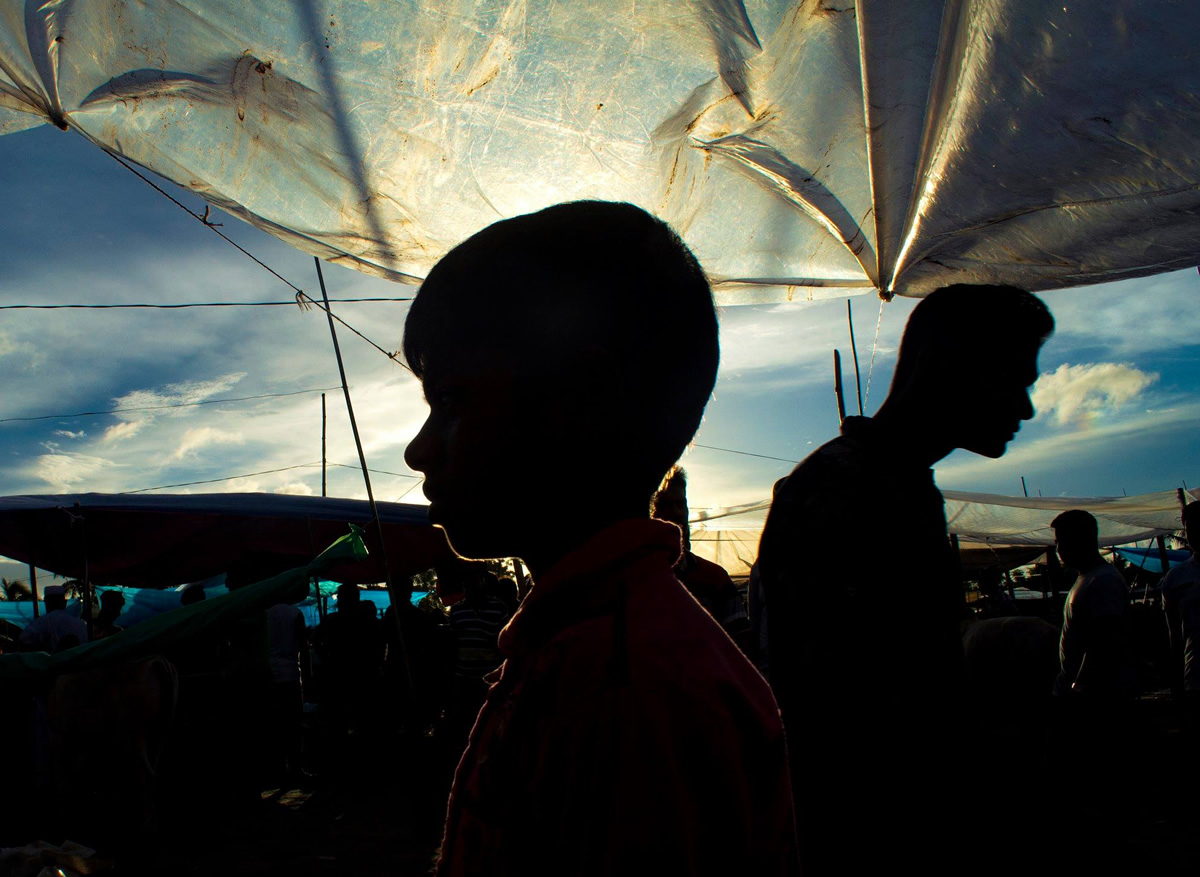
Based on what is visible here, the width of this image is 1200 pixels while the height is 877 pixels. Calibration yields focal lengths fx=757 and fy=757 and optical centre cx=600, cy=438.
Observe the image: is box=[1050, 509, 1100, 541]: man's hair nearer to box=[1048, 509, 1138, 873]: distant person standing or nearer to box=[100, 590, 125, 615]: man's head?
box=[1048, 509, 1138, 873]: distant person standing

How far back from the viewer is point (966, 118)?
206cm

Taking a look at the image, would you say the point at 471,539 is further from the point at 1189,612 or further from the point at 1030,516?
the point at 1030,516

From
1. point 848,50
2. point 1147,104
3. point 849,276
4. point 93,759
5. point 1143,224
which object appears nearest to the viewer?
point 1147,104

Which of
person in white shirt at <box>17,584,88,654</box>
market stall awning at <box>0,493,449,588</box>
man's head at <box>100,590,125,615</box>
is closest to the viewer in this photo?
person in white shirt at <box>17,584,88,654</box>

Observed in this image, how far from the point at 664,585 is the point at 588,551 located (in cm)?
8

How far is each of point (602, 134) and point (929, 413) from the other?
125 cm

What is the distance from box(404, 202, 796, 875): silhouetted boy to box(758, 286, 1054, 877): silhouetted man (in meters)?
0.61

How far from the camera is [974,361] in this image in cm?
172

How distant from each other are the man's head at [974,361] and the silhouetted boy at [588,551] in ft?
3.27

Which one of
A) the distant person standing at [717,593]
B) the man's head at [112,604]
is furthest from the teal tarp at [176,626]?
the man's head at [112,604]

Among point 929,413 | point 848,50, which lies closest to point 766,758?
point 929,413

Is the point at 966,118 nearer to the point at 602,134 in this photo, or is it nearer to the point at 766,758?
the point at 602,134

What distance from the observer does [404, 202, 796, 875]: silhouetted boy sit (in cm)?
55

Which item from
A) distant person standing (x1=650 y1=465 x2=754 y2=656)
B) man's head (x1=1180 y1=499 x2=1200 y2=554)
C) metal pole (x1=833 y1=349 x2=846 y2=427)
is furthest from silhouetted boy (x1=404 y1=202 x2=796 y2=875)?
metal pole (x1=833 y1=349 x2=846 y2=427)
